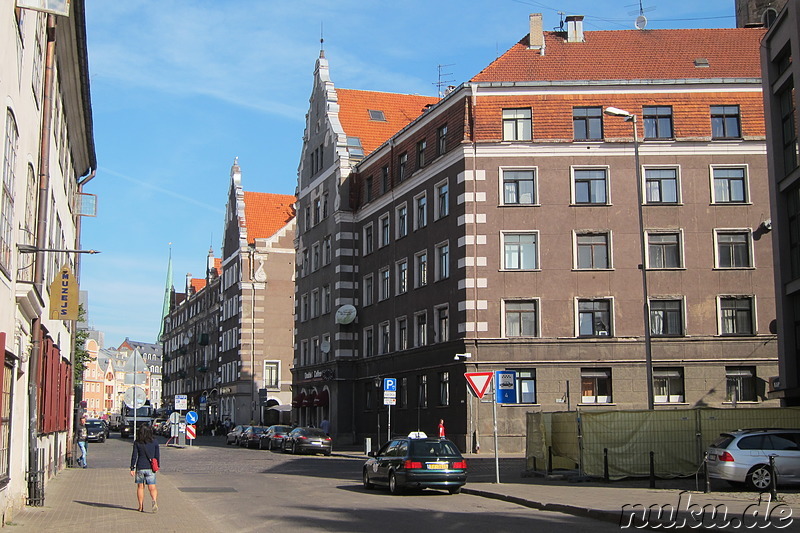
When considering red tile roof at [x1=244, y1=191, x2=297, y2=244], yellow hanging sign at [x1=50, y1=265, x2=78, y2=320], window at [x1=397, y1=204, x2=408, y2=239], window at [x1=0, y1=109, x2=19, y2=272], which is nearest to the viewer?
window at [x1=0, y1=109, x2=19, y2=272]

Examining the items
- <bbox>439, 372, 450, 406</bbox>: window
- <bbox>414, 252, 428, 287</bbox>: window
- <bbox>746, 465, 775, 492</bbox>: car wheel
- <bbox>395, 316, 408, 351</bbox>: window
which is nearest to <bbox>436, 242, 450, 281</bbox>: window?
<bbox>414, 252, 428, 287</bbox>: window

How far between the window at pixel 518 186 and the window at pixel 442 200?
10.3 ft

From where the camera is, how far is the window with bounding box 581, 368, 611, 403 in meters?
41.9

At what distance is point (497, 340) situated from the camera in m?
42.3

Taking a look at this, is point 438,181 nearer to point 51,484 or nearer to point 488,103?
point 488,103

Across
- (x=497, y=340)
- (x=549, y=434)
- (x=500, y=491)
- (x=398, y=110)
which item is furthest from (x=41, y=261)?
(x=398, y=110)

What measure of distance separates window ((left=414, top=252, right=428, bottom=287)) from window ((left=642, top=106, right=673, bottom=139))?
40.3 ft

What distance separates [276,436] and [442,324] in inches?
512

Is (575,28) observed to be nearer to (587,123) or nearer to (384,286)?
(587,123)

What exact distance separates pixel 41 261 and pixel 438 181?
28.6m

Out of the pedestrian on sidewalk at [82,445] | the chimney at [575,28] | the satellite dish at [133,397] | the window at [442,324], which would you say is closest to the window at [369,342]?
the window at [442,324]

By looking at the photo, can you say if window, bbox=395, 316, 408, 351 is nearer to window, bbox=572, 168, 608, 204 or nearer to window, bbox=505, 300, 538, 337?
window, bbox=505, 300, 538, 337

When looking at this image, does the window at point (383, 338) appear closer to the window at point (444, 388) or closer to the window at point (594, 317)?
the window at point (444, 388)

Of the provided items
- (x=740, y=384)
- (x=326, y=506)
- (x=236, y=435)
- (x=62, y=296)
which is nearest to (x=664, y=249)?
(x=740, y=384)
